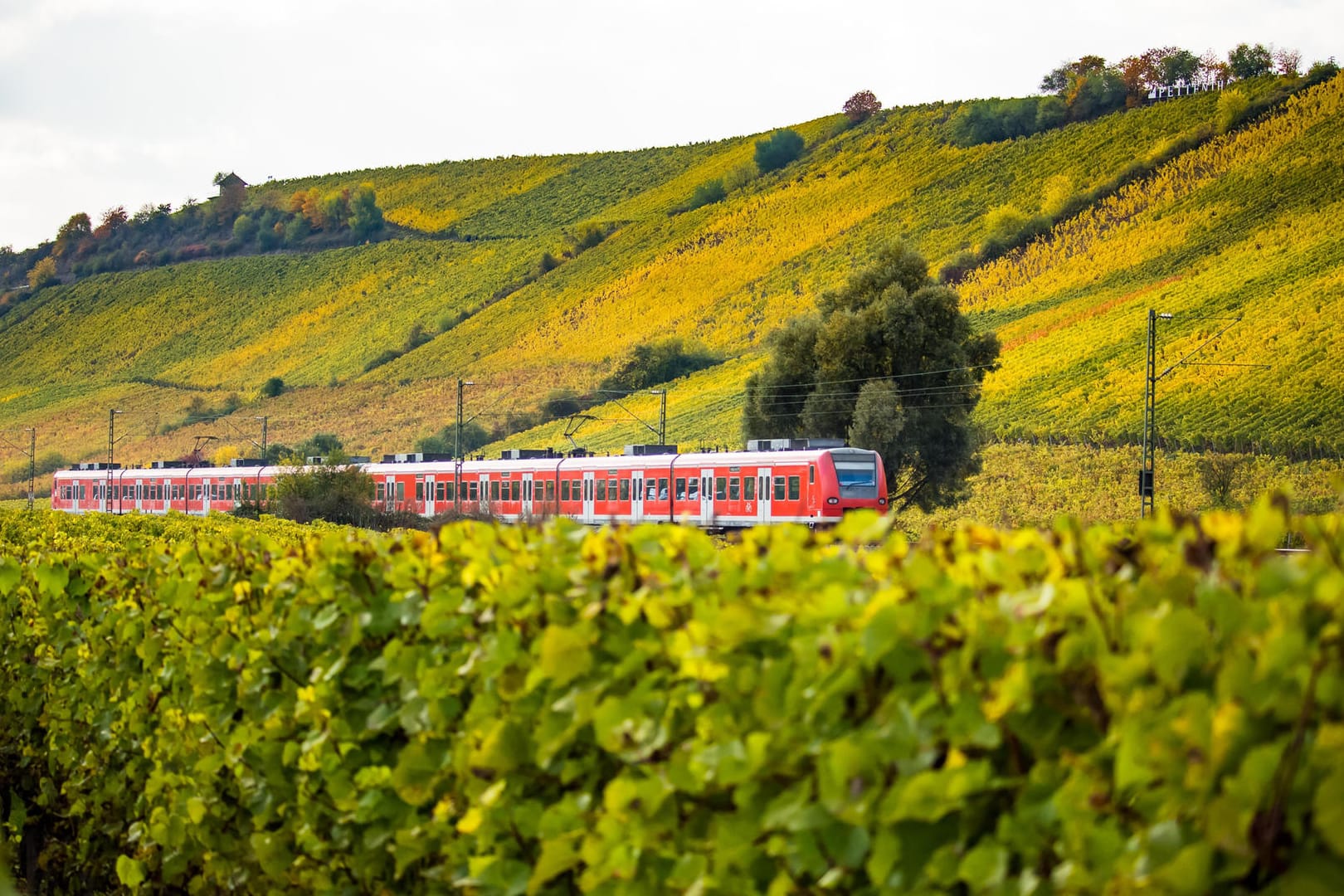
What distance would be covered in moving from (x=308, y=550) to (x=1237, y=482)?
4782 centimetres

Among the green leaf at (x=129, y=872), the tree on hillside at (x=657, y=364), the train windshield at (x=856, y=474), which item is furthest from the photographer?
the tree on hillside at (x=657, y=364)

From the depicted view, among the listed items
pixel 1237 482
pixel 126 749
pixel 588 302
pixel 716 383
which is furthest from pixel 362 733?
pixel 588 302

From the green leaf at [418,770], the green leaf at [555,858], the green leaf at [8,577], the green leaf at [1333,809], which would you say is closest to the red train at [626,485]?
the green leaf at [8,577]

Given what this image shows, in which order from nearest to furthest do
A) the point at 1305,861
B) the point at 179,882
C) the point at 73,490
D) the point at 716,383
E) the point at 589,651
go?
the point at 1305,861
the point at 589,651
the point at 179,882
the point at 73,490
the point at 716,383

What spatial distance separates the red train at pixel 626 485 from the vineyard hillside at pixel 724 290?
23273 millimetres

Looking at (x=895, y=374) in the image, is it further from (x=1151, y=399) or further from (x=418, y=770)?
(x=418, y=770)

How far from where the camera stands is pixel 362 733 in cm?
463

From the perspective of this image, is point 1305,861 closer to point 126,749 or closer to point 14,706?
point 126,749

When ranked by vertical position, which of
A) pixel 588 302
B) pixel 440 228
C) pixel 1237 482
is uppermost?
pixel 440 228

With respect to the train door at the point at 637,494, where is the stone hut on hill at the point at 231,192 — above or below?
above

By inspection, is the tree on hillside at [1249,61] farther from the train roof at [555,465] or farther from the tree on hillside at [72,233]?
the tree on hillside at [72,233]

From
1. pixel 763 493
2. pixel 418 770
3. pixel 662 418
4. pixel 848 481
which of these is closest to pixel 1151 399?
pixel 848 481

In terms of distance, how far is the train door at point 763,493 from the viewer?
3656 cm

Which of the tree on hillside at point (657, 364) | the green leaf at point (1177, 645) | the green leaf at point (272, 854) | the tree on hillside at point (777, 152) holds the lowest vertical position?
the green leaf at point (272, 854)
